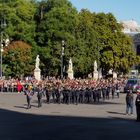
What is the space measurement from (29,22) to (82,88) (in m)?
41.4

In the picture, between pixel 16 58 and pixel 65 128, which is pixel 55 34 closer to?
pixel 16 58

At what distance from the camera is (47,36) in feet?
279

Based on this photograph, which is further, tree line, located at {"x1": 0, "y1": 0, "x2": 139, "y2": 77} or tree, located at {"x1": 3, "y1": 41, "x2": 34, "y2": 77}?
tree line, located at {"x1": 0, "y1": 0, "x2": 139, "y2": 77}

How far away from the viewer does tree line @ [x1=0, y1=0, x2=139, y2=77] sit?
8081cm

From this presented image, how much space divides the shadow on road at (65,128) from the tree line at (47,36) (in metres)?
49.9

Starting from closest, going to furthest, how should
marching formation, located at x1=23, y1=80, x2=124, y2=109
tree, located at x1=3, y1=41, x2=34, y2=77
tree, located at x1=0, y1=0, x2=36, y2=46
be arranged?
marching formation, located at x1=23, y1=80, x2=124, y2=109 → tree, located at x1=3, y1=41, x2=34, y2=77 → tree, located at x1=0, y1=0, x2=36, y2=46

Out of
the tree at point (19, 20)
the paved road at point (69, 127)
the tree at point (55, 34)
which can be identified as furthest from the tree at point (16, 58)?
the paved road at point (69, 127)

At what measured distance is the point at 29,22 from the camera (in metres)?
86.4

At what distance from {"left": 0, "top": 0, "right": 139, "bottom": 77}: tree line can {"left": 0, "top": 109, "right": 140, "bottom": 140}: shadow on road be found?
164 feet

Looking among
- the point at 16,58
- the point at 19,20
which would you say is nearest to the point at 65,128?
the point at 16,58

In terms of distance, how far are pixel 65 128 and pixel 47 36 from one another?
6111cm

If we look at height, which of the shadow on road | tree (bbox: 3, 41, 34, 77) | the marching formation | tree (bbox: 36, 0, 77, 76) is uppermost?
tree (bbox: 36, 0, 77, 76)

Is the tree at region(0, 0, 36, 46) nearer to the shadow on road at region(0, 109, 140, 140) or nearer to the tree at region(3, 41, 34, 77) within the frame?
the tree at region(3, 41, 34, 77)

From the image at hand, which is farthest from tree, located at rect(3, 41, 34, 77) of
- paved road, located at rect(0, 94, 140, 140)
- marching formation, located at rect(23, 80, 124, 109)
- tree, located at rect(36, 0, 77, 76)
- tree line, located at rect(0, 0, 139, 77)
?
paved road, located at rect(0, 94, 140, 140)
